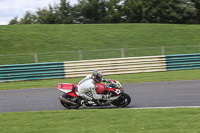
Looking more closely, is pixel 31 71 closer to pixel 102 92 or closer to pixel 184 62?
pixel 102 92

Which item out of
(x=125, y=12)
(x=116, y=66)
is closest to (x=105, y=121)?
(x=116, y=66)

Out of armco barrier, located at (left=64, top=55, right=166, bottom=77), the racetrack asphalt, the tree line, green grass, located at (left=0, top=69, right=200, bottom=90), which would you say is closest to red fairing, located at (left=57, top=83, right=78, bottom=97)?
the racetrack asphalt

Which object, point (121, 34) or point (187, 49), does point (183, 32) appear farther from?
point (187, 49)

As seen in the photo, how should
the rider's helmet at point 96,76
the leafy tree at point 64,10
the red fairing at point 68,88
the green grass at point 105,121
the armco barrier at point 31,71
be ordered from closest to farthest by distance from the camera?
the green grass at point 105,121, the rider's helmet at point 96,76, the red fairing at point 68,88, the armco barrier at point 31,71, the leafy tree at point 64,10

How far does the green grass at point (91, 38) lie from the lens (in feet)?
78.2

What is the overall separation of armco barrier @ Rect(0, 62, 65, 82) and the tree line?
3246 cm

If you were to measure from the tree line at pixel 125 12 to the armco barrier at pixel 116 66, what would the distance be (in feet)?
99.6

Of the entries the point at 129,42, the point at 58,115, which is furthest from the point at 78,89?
the point at 129,42

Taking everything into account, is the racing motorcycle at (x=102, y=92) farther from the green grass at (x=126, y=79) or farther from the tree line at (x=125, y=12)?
Result: the tree line at (x=125, y=12)

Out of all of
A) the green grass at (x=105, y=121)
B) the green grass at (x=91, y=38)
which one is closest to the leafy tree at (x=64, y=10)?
the green grass at (x=91, y=38)

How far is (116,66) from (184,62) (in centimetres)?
437

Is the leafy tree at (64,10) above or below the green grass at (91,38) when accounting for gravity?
above

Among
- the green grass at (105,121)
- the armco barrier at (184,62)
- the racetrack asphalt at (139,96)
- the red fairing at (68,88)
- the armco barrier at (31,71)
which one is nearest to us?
the green grass at (105,121)

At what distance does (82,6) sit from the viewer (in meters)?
50.3
